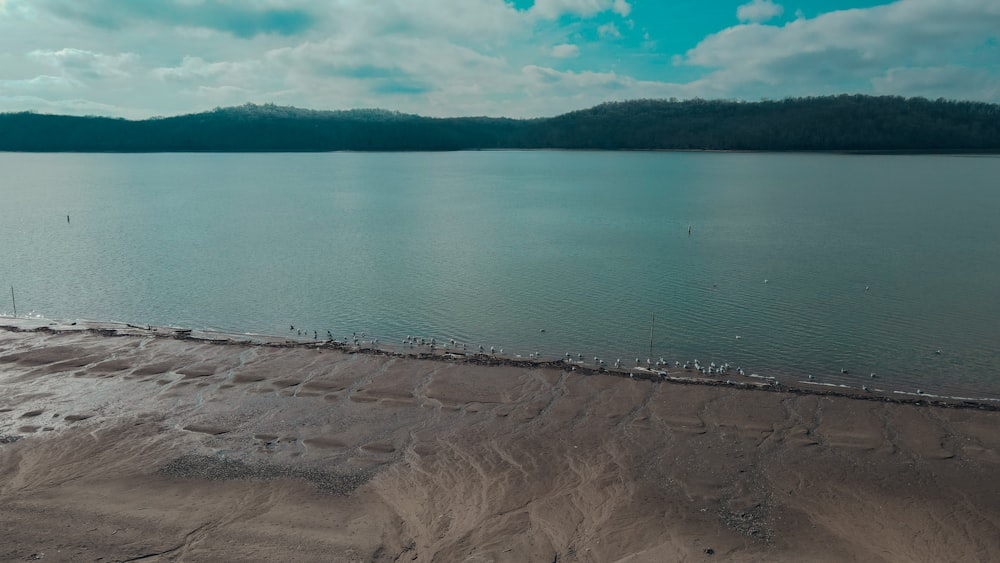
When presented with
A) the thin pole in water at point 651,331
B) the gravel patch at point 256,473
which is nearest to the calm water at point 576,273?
the thin pole in water at point 651,331

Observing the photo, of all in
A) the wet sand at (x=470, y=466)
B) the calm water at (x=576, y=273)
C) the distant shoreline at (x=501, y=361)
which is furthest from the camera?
the calm water at (x=576, y=273)

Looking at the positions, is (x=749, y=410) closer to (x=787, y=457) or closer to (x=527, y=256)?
(x=787, y=457)

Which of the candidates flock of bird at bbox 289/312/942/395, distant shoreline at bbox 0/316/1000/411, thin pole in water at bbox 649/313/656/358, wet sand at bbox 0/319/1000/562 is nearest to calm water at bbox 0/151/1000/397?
thin pole in water at bbox 649/313/656/358

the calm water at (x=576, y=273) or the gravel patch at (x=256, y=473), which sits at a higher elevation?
the calm water at (x=576, y=273)

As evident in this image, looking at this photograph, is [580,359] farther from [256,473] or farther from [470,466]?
[256,473]

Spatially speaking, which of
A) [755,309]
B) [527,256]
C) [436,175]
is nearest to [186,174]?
[436,175]

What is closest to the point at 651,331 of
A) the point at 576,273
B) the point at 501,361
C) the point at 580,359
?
the point at 580,359

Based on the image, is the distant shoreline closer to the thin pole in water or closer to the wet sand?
the wet sand

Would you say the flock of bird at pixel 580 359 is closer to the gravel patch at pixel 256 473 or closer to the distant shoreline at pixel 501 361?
the distant shoreline at pixel 501 361
